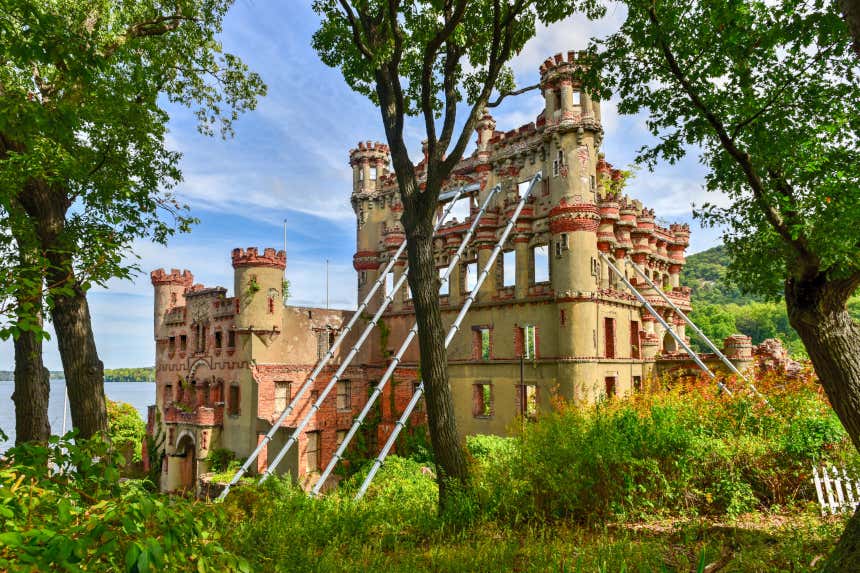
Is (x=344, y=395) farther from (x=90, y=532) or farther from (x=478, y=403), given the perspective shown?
(x=90, y=532)

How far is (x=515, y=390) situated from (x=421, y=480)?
20.2 feet

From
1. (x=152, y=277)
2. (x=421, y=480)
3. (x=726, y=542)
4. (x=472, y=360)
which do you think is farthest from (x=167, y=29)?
(x=152, y=277)

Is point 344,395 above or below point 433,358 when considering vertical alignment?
below

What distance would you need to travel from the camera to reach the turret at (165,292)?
34.3 meters

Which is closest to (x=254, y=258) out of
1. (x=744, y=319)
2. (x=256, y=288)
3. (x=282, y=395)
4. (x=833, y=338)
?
(x=256, y=288)

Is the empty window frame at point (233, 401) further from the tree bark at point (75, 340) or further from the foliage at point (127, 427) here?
the tree bark at point (75, 340)

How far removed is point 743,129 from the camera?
9445 millimetres

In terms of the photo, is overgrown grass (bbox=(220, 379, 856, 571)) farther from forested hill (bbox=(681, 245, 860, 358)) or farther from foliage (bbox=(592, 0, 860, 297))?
forested hill (bbox=(681, 245, 860, 358))

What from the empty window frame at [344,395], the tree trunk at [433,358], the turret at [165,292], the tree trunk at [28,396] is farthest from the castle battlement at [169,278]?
the tree trunk at [433,358]

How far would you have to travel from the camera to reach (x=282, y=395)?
27.3 meters

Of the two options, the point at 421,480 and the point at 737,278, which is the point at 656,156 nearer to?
the point at 737,278

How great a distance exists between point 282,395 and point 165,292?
44.4 ft

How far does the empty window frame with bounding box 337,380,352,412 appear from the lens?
1107 inches

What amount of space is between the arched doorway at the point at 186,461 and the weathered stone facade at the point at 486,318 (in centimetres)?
9
